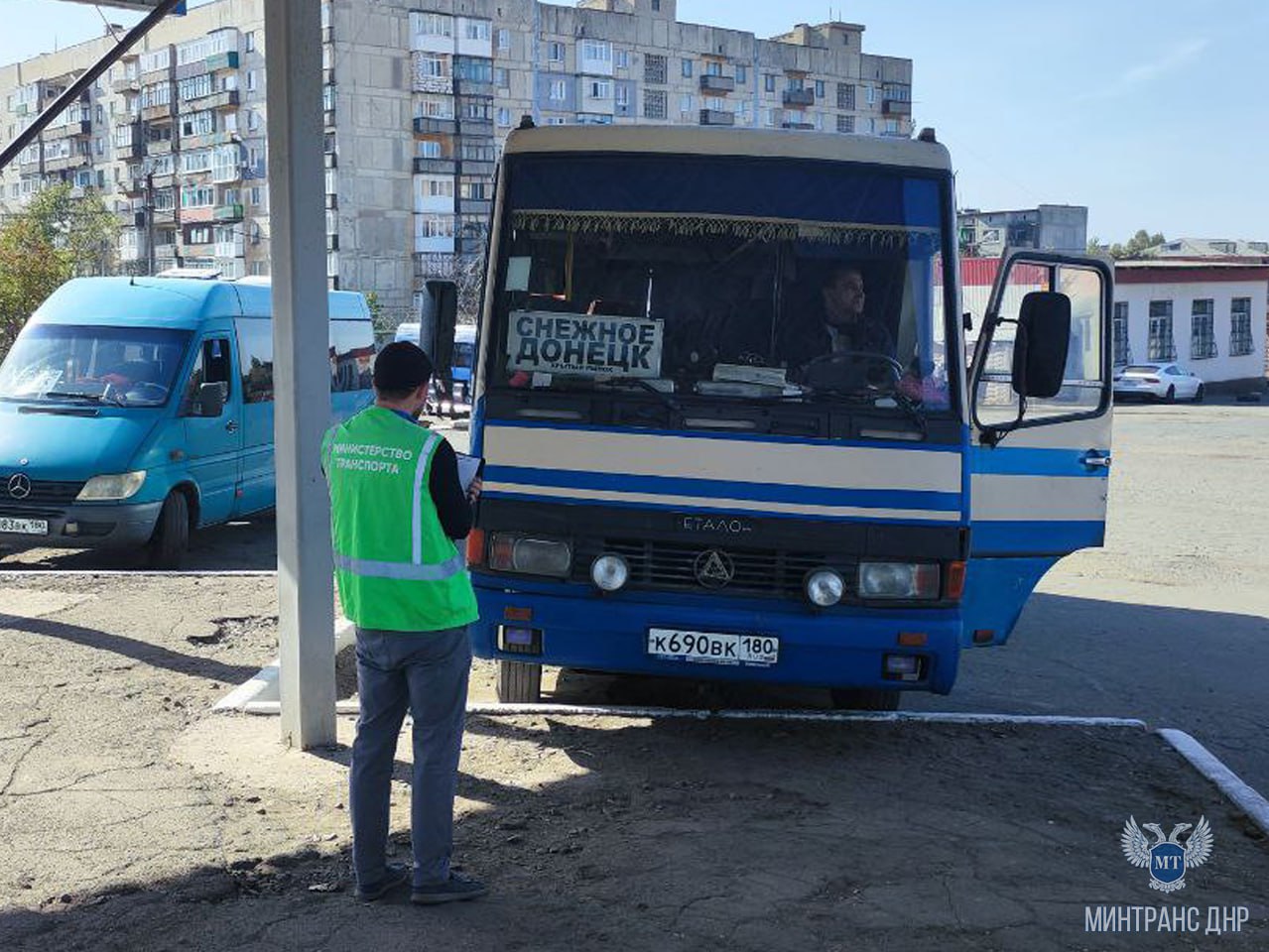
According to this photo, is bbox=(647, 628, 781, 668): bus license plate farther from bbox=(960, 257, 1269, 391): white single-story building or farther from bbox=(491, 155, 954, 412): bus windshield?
bbox=(960, 257, 1269, 391): white single-story building

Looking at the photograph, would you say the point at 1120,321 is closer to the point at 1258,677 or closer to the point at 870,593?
the point at 1258,677

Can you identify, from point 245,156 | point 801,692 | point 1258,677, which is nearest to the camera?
point 801,692

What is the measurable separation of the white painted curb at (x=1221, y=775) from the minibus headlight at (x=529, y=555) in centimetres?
306

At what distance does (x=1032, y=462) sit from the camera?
284 inches

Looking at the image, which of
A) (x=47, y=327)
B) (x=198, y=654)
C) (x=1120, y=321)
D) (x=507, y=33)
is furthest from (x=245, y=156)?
(x=198, y=654)

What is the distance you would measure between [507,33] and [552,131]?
6444 cm

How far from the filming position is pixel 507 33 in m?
67.4

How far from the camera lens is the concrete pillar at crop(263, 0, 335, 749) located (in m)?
6.02

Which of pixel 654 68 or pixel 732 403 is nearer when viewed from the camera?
pixel 732 403

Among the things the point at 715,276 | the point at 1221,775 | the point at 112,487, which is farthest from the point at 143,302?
the point at 1221,775

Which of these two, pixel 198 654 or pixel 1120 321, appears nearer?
pixel 198 654

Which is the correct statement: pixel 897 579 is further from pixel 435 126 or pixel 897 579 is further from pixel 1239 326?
pixel 435 126

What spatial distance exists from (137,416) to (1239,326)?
47.9 metres

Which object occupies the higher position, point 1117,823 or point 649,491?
point 649,491
